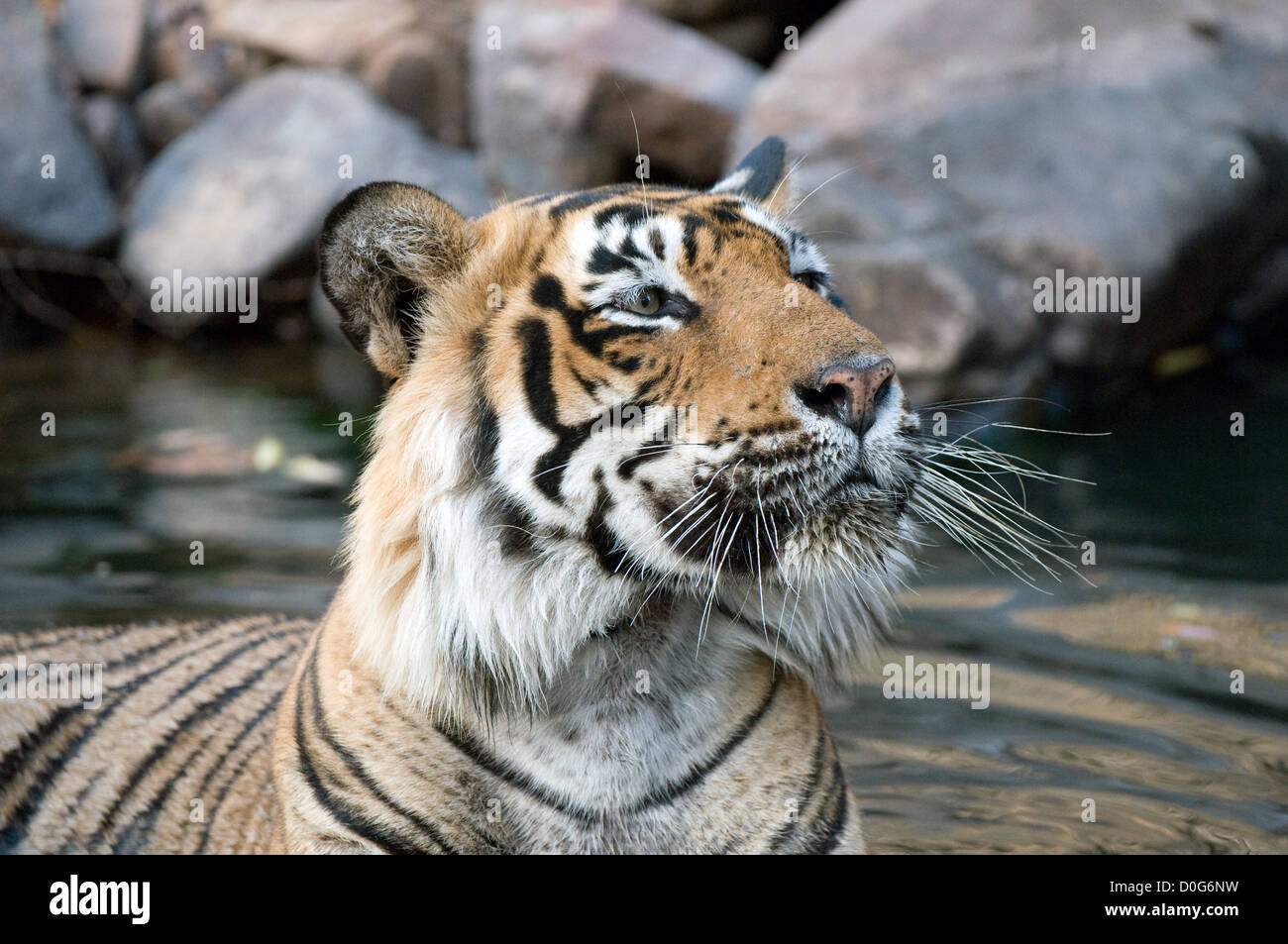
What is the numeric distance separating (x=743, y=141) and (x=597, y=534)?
5.57 meters

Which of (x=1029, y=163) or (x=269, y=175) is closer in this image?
(x=1029, y=163)

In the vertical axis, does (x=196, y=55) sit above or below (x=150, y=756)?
above

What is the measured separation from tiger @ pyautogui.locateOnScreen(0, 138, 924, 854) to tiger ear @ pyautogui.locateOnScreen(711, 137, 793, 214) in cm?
35

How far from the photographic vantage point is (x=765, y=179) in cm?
290

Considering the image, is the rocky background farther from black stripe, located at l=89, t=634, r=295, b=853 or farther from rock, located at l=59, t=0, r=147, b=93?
black stripe, located at l=89, t=634, r=295, b=853

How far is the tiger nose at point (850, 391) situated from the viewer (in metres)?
2.10

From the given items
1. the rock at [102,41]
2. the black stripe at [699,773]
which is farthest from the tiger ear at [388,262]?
the rock at [102,41]

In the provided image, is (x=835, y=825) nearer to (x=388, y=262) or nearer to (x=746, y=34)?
(x=388, y=262)

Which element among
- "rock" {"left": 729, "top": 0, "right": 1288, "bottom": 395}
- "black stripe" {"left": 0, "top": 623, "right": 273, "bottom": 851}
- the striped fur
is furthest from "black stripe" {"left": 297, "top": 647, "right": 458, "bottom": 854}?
"rock" {"left": 729, "top": 0, "right": 1288, "bottom": 395}

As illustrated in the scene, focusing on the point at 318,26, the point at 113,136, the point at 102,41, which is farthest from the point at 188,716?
the point at 102,41

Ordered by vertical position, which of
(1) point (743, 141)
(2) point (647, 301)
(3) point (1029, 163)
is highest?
(1) point (743, 141)

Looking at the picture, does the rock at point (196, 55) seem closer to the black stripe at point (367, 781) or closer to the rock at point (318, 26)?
the rock at point (318, 26)

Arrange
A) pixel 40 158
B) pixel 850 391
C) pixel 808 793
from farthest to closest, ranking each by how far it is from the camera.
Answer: pixel 40 158
pixel 808 793
pixel 850 391

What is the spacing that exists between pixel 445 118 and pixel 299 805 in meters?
8.25
